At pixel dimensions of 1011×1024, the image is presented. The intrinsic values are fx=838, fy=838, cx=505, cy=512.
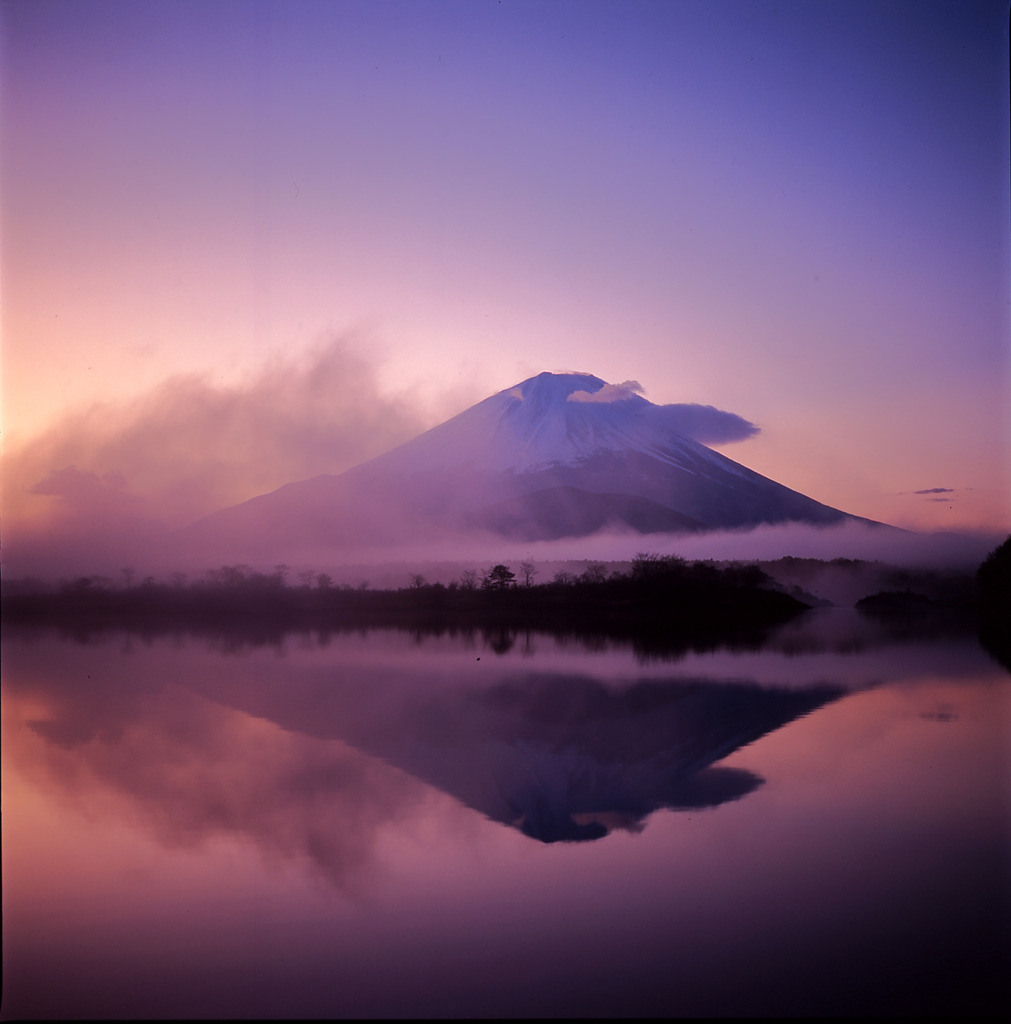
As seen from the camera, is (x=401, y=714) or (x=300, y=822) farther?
(x=401, y=714)

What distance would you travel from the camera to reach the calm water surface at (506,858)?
12.6 ft

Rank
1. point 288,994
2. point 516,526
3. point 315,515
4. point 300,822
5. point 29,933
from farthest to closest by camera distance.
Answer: point 516,526 → point 315,515 → point 300,822 → point 29,933 → point 288,994

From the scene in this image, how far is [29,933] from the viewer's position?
436 centimetres

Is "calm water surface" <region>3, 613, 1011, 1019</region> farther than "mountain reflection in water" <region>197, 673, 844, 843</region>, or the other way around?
"mountain reflection in water" <region>197, 673, 844, 843</region>

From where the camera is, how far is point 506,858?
532cm

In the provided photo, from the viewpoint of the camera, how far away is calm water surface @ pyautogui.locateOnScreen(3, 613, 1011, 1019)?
3842mm

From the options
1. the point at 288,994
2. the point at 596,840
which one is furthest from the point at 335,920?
the point at 596,840

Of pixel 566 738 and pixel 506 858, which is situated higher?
pixel 506 858

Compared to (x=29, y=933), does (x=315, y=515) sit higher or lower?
higher

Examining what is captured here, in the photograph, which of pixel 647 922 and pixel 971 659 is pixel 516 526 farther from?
pixel 647 922

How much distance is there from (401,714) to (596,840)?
532 centimetres

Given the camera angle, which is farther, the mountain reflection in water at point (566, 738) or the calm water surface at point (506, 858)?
the mountain reflection in water at point (566, 738)

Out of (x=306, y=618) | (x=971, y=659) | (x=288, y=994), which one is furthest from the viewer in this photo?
(x=306, y=618)

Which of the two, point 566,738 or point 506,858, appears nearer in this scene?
point 506,858
